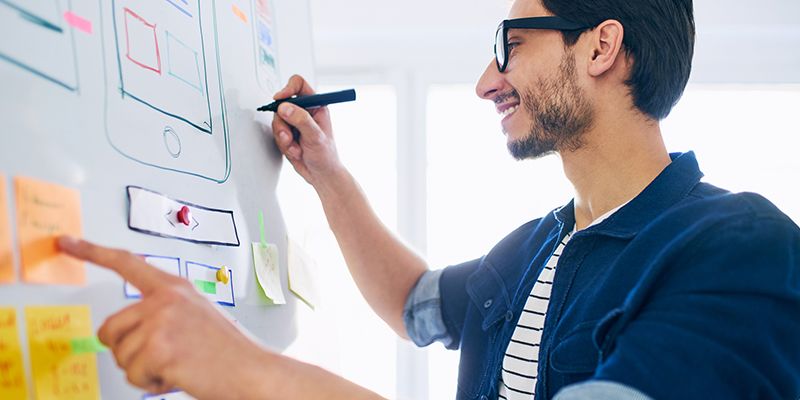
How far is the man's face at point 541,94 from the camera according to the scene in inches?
41.8

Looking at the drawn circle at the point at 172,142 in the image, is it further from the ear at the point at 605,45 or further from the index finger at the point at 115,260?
the ear at the point at 605,45

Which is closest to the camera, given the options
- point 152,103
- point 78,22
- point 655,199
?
point 78,22

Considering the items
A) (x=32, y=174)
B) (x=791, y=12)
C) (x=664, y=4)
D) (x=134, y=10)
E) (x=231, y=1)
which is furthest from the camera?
(x=791, y=12)

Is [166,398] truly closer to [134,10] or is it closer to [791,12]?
[134,10]

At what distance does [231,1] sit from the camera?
0.91m

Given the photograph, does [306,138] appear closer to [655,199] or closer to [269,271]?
[269,271]

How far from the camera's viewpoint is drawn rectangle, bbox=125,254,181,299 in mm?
615

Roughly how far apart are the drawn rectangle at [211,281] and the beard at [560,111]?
0.56 metres

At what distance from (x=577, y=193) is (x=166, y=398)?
0.70 meters

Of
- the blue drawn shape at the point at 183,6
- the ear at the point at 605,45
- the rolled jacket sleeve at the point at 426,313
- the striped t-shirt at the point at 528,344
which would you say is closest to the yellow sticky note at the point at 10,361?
the blue drawn shape at the point at 183,6

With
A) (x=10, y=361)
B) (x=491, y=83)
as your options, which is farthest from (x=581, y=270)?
(x=10, y=361)

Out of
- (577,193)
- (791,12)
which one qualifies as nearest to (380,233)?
(577,193)

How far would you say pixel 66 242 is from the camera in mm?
535

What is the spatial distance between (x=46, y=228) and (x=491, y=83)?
30.9 inches
